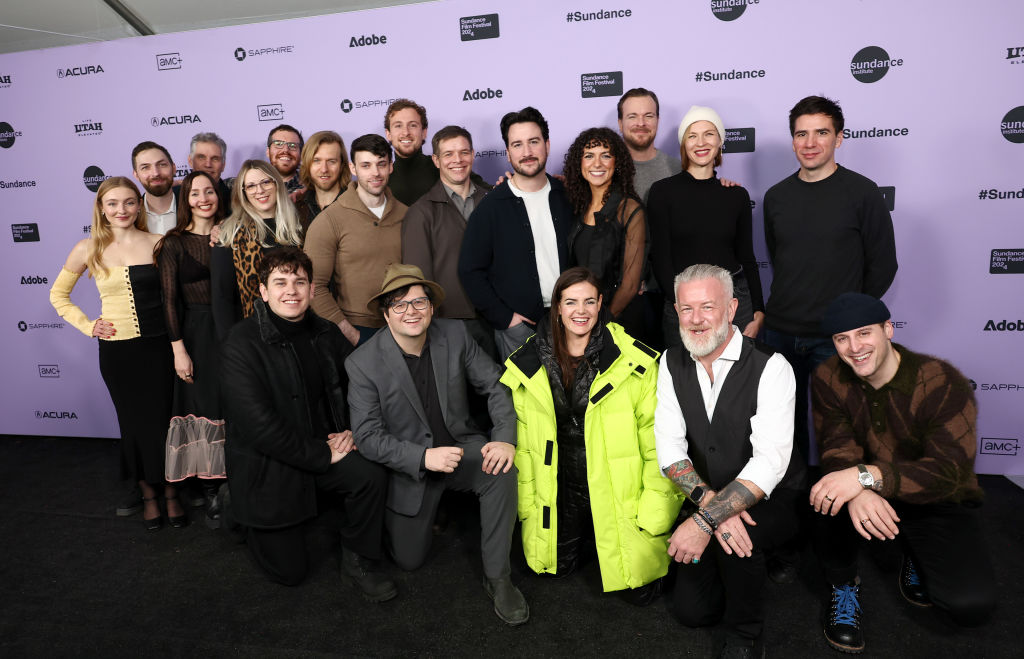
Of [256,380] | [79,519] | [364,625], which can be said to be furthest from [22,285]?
[364,625]

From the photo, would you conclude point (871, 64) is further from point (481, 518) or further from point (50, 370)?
point (50, 370)

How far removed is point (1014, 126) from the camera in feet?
10.3

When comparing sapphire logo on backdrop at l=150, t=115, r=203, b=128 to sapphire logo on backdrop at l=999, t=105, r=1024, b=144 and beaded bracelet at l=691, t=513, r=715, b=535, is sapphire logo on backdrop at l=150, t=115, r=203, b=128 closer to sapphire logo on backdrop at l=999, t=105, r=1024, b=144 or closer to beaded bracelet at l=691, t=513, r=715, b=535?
beaded bracelet at l=691, t=513, r=715, b=535

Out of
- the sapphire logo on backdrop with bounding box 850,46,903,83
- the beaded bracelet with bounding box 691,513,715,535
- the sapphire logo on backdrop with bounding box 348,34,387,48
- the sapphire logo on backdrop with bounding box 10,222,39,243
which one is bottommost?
the beaded bracelet with bounding box 691,513,715,535

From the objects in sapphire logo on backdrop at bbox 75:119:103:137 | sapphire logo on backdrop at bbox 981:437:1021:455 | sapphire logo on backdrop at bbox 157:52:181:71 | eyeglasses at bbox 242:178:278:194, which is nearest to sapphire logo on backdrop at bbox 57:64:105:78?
sapphire logo on backdrop at bbox 75:119:103:137

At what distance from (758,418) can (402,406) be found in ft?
4.33

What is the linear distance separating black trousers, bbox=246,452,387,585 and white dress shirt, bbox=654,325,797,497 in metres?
1.12

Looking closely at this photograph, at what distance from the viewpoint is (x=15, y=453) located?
13.7 ft

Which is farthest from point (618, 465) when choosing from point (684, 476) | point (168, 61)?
point (168, 61)

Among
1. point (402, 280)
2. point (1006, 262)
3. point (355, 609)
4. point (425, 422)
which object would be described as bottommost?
point (355, 609)

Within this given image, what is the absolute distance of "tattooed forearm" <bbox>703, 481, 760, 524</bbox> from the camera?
6.66ft

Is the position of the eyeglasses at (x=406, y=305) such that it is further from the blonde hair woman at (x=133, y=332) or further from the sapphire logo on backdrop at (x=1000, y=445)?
the sapphire logo on backdrop at (x=1000, y=445)

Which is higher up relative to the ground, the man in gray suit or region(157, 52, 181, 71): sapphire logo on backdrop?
region(157, 52, 181, 71): sapphire logo on backdrop

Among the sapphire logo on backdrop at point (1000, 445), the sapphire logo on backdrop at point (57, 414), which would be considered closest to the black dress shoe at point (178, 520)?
the sapphire logo on backdrop at point (57, 414)
